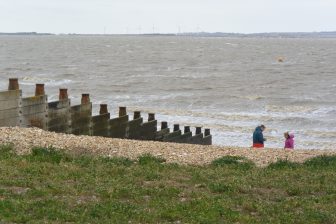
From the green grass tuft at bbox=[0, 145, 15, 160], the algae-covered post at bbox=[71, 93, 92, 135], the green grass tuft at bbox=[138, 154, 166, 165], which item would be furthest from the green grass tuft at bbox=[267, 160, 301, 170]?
the algae-covered post at bbox=[71, 93, 92, 135]

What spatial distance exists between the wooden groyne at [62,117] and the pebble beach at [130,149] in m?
1.08

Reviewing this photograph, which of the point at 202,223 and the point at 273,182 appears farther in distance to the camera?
the point at 273,182

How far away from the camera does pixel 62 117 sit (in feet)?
61.6

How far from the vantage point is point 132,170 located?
11.8m

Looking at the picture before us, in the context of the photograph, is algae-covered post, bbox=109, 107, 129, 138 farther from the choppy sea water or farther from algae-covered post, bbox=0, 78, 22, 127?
the choppy sea water

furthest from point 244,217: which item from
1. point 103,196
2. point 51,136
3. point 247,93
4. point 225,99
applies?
point 247,93

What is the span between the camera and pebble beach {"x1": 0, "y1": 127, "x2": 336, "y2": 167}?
1385 cm

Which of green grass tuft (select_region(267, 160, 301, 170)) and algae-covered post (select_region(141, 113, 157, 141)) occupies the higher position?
green grass tuft (select_region(267, 160, 301, 170))

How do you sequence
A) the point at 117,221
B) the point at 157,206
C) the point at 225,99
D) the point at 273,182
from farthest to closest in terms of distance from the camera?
the point at 225,99 → the point at 273,182 → the point at 157,206 → the point at 117,221

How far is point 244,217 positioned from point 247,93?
141 feet

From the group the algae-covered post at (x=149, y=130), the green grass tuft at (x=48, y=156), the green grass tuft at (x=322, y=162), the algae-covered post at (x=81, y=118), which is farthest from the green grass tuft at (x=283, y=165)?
the algae-covered post at (x=149, y=130)

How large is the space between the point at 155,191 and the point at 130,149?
15.1 feet

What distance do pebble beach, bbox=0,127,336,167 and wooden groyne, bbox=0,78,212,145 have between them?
108cm

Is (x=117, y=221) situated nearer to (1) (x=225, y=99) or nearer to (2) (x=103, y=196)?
(2) (x=103, y=196)
